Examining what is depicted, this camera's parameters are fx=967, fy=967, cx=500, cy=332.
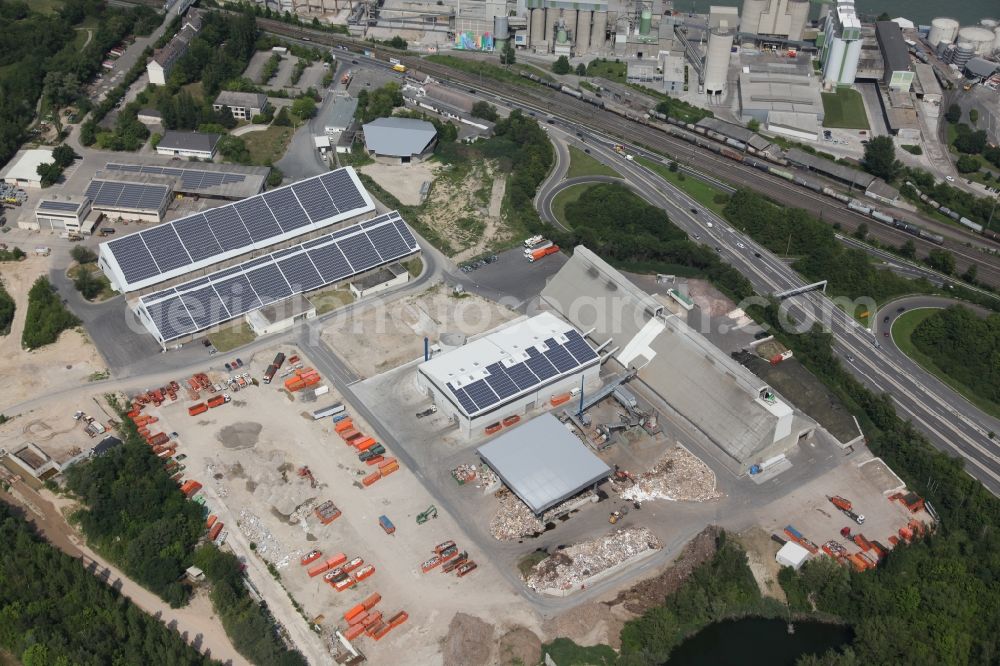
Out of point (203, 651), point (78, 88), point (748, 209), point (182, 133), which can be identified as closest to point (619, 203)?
point (748, 209)

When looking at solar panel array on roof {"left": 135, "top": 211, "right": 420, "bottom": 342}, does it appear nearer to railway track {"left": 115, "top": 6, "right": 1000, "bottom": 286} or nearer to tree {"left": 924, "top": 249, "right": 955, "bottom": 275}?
railway track {"left": 115, "top": 6, "right": 1000, "bottom": 286}

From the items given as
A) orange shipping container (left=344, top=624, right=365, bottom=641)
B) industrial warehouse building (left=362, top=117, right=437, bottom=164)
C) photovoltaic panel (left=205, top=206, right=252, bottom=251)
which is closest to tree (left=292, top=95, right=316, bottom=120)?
industrial warehouse building (left=362, top=117, right=437, bottom=164)

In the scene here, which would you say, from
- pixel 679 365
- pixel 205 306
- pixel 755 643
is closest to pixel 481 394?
pixel 679 365

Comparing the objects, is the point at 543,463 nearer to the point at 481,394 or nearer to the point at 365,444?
the point at 481,394

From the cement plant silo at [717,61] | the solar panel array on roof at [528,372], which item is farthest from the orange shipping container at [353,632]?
the cement plant silo at [717,61]

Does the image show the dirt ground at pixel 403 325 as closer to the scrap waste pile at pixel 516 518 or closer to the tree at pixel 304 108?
the scrap waste pile at pixel 516 518

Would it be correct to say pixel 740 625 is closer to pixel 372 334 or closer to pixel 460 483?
pixel 460 483
